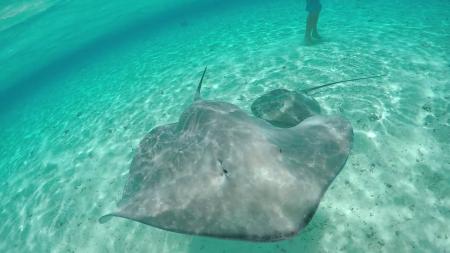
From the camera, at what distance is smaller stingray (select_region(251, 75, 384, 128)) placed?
8344 mm

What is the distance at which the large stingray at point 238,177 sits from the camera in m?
3.60

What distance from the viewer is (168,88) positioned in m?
15.1

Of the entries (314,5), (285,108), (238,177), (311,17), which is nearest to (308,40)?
(311,17)

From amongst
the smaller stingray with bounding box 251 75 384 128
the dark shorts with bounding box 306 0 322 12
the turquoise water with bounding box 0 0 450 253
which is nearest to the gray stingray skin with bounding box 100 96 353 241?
the smaller stingray with bounding box 251 75 384 128

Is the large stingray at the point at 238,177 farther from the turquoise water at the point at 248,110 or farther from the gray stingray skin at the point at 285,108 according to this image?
the turquoise water at the point at 248,110

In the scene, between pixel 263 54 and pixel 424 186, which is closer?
pixel 424 186

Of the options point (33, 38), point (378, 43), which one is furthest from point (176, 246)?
point (33, 38)

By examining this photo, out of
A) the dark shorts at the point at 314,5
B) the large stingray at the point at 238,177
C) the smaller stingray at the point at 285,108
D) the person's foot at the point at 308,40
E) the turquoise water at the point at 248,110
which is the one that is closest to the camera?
the large stingray at the point at 238,177

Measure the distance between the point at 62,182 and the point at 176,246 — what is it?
629cm

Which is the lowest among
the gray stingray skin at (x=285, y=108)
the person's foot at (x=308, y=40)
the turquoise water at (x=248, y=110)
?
the turquoise water at (x=248, y=110)

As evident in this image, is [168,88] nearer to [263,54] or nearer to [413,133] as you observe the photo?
[263,54]

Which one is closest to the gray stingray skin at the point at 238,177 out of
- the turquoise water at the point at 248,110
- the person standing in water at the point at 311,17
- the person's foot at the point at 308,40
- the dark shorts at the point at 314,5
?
the turquoise water at the point at 248,110

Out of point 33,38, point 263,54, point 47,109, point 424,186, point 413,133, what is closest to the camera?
point 424,186

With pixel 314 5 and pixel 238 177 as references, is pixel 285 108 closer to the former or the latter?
pixel 238 177
